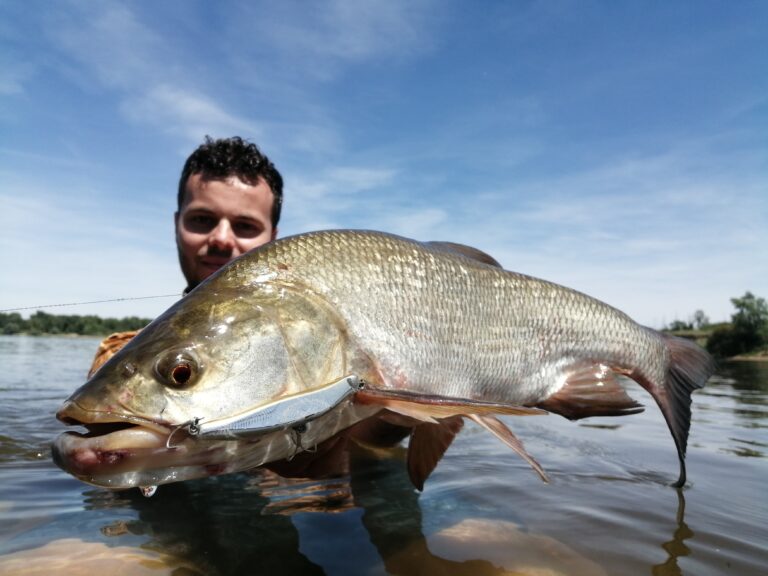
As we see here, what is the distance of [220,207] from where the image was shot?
4613mm

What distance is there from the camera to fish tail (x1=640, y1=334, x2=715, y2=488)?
3.26 meters

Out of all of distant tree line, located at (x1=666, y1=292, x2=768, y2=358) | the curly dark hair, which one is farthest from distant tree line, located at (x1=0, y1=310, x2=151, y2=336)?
the curly dark hair

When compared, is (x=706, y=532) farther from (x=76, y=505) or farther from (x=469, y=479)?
(x=76, y=505)

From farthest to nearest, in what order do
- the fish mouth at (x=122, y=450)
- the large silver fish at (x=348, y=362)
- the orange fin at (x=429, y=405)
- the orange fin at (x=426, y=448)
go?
the orange fin at (x=426, y=448) → the orange fin at (x=429, y=405) → the large silver fish at (x=348, y=362) → the fish mouth at (x=122, y=450)

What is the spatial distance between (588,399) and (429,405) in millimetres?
1366

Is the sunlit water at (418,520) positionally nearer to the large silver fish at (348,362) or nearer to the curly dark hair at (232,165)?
the large silver fish at (348,362)

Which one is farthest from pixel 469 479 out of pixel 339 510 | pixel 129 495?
pixel 129 495

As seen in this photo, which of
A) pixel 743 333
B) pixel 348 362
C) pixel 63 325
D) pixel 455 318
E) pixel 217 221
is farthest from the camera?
pixel 63 325

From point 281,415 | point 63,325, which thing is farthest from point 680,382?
point 63,325

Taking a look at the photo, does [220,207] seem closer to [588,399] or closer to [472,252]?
[472,252]

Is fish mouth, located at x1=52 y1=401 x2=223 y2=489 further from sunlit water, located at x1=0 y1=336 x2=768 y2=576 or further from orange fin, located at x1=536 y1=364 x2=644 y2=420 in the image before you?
orange fin, located at x1=536 y1=364 x2=644 y2=420

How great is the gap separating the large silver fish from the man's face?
88.2 inches

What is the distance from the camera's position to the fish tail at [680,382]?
326cm

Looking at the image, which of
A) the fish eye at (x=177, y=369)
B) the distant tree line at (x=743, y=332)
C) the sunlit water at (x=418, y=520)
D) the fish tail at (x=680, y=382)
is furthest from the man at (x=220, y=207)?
the distant tree line at (x=743, y=332)
